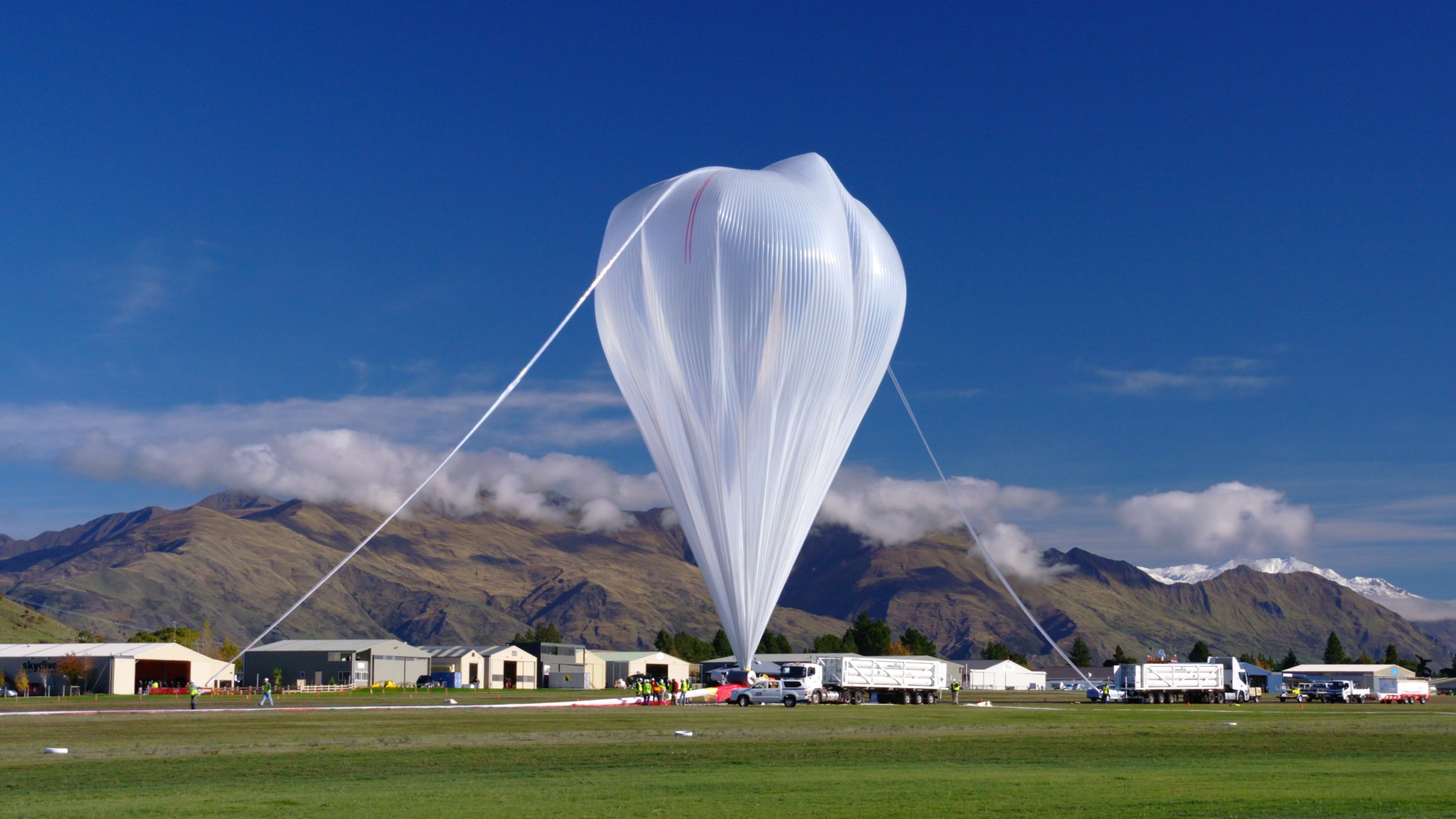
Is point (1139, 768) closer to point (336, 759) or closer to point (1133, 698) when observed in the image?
point (336, 759)

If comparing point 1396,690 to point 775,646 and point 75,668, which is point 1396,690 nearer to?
point 75,668

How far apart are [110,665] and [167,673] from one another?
7320mm

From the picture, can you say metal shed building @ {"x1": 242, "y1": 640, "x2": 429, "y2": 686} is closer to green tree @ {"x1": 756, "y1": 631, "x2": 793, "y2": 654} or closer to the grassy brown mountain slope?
the grassy brown mountain slope

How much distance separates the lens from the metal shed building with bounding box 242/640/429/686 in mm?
105062

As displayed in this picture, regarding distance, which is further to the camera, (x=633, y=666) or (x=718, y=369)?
(x=633, y=666)

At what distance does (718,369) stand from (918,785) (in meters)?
22.5

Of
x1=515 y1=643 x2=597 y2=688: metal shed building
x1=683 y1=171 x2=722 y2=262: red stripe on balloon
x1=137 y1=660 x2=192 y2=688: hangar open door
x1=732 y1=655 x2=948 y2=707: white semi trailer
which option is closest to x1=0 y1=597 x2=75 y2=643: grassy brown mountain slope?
x1=137 y1=660 x2=192 y2=688: hangar open door

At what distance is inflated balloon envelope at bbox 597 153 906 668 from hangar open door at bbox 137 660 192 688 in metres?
62.9

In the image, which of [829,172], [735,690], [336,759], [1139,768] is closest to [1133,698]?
[735,690]

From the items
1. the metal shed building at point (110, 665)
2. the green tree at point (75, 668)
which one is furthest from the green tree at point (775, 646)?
the green tree at point (75, 668)

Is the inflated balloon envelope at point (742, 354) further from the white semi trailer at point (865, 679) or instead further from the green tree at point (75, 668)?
the green tree at point (75, 668)

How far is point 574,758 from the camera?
88.8 feet

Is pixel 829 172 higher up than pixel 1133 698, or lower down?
higher up

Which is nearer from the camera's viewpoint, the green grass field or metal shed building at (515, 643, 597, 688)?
the green grass field
